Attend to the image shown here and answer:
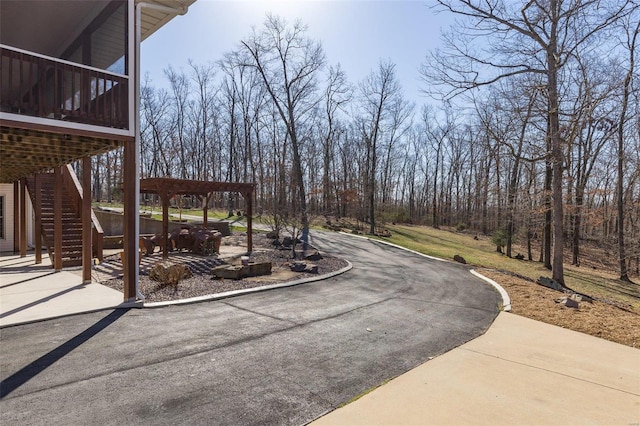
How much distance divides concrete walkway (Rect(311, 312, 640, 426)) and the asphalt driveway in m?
0.27

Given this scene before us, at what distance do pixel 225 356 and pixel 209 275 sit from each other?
5389 millimetres

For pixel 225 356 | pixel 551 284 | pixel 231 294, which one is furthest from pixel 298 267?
pixel 551 284

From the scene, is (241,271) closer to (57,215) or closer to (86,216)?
(86,216)

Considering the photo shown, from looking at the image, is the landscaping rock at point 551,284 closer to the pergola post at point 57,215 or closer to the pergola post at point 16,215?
the pergola post at point 57,215

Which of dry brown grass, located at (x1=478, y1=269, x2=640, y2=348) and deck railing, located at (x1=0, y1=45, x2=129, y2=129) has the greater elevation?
deck railing, located at (x1=0, y1=45, x2=129, y2=129)

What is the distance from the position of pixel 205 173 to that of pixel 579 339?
1618 inches

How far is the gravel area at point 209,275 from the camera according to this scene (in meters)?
7.54

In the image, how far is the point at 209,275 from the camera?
31.3ft

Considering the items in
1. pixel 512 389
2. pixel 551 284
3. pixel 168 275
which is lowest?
pixel 551 284

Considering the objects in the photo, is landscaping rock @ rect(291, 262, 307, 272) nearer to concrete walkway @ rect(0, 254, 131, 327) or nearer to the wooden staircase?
concrete walkway @ rect(0, 254, 131, 327)

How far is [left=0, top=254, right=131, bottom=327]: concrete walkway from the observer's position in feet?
18.7

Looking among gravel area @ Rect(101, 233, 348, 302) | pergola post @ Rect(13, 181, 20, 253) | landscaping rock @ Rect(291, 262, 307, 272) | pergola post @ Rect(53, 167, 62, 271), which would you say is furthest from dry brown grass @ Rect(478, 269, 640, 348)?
pergola post @ Rect(13, 181, 20, 253)

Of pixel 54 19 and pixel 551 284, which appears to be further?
pixel 551 284

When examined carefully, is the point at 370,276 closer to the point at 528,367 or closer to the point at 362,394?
the point at 528,367
